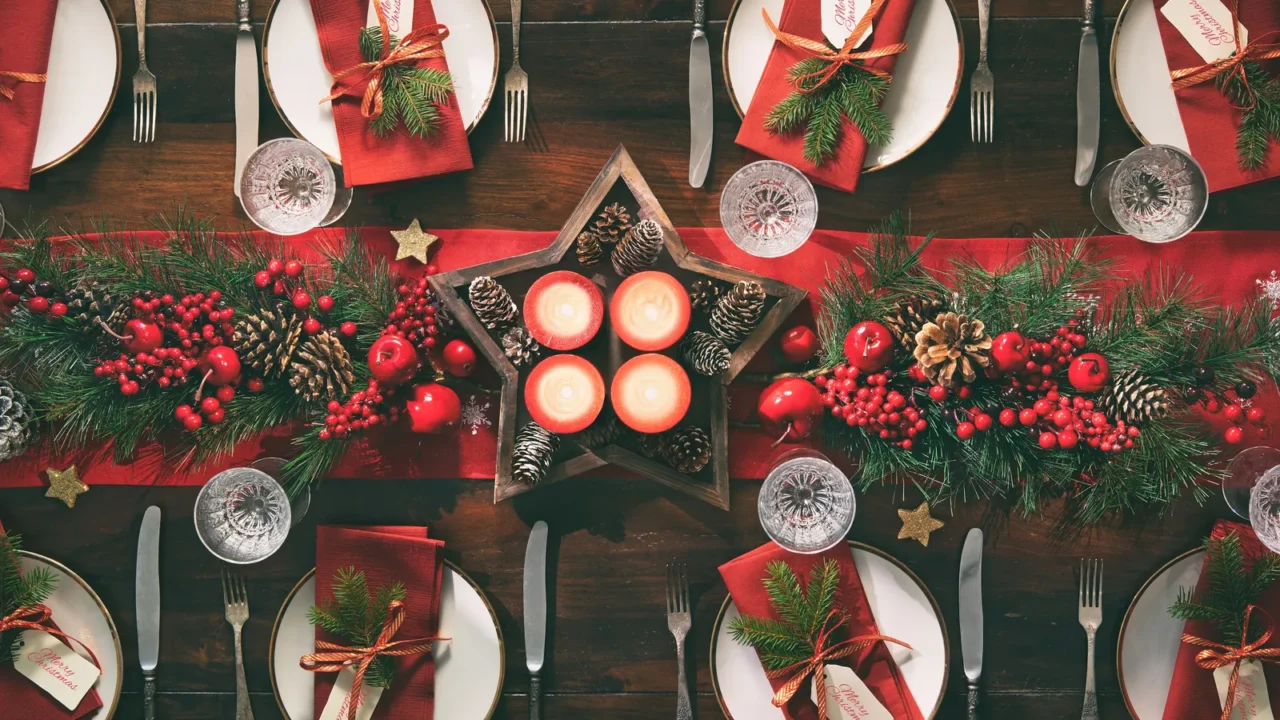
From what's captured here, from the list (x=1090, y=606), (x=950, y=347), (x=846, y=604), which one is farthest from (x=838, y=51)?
(x=1090, y=606)

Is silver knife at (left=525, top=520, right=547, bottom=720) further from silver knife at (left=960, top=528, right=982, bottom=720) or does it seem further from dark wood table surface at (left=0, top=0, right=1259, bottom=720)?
silver knife at (left=960, top=528, right=982, bottom=720)

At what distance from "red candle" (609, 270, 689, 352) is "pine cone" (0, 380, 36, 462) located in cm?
112

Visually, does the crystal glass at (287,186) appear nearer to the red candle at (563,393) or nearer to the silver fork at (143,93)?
the silver fork at (143,93)

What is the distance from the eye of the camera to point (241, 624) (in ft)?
4.98

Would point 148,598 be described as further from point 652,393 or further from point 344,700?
point 652,393

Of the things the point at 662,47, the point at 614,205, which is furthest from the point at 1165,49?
the point at 614,205

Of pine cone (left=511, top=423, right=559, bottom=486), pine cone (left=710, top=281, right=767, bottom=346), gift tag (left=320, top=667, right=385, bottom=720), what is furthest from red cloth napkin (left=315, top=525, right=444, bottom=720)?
pine cone (left=710, top=281, right=767, bottom=346)

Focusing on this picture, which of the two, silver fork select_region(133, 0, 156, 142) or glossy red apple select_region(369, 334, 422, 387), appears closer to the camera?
glossy red apple select_region(369, 334, 422, 387)

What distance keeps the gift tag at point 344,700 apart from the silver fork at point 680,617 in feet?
1.87

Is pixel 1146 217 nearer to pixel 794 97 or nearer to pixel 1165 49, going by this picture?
pixel 1165 49

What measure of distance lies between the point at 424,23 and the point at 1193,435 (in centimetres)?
166

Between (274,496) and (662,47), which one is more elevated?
(662,47)

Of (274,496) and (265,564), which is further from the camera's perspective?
(265,564)

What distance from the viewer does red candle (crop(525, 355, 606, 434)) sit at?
1.37 m
